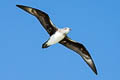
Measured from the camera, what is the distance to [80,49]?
135 feet

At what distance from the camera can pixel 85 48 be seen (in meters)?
40.9

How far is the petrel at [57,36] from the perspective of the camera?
37316mm

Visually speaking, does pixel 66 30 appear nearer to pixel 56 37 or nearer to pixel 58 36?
pixel 58 36

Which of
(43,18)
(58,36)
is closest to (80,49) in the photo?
(58,36)

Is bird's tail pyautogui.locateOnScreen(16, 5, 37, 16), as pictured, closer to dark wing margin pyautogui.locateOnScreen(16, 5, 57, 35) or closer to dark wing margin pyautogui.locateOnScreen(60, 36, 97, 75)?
dark wing margin pyautogui.locateOnScreen(16, 5, 57, 35)

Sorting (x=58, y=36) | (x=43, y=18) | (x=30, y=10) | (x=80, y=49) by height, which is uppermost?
(x=30, y=10)

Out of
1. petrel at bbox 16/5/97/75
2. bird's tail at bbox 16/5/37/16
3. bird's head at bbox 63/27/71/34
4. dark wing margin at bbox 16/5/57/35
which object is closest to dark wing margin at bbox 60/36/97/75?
petrel at bbox 16/5/97/75

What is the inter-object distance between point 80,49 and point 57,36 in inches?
171

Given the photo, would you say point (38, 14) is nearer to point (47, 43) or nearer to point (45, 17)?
point (45, 17)

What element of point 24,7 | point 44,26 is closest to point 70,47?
point 44,26

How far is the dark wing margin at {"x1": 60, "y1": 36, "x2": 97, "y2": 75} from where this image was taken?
39.9 metres

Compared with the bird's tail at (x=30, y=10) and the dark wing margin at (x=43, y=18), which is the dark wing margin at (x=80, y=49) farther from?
the bird's tail at (x=30, y=10)

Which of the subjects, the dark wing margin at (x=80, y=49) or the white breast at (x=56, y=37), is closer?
the white breast at (x=56, y=37)

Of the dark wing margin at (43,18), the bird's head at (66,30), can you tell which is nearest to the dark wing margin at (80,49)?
the dark wing margin at (43,18)
